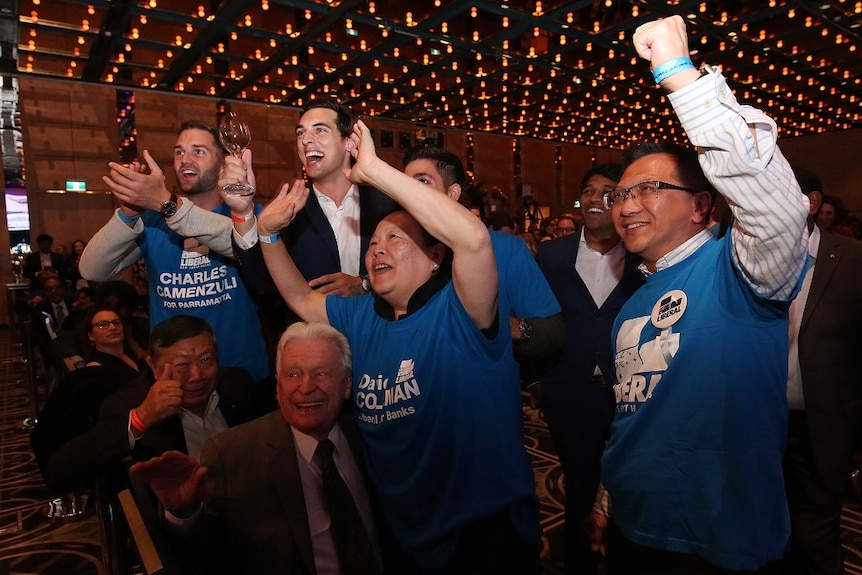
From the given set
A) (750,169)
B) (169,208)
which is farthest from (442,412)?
(169,208)

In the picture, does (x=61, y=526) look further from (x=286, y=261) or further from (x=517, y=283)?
(x=517, y=283)

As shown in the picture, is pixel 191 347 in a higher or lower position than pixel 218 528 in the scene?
higher

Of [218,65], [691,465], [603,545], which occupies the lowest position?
[603,545]

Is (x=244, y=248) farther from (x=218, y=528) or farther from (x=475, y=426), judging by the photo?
(x=475, y=426)

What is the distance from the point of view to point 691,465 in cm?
121

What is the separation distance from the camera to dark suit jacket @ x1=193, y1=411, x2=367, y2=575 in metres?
1.52

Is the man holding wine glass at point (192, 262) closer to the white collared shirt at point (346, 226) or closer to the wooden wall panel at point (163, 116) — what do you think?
the white collared shirt at point (346, 226)

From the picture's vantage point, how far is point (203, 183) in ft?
7.63

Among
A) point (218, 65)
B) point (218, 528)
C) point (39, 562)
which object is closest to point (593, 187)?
point (218, 528)

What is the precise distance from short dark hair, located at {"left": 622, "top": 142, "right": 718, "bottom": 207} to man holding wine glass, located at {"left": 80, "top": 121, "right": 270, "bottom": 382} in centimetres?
154

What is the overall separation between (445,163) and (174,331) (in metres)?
1.20

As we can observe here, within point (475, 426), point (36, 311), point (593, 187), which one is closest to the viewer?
point (475, 426)

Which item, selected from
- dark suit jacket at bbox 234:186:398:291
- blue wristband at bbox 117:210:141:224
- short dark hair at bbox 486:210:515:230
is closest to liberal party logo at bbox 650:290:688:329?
dark suit jacket at bbox 234:186:398:291

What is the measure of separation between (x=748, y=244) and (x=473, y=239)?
0.56 metres
